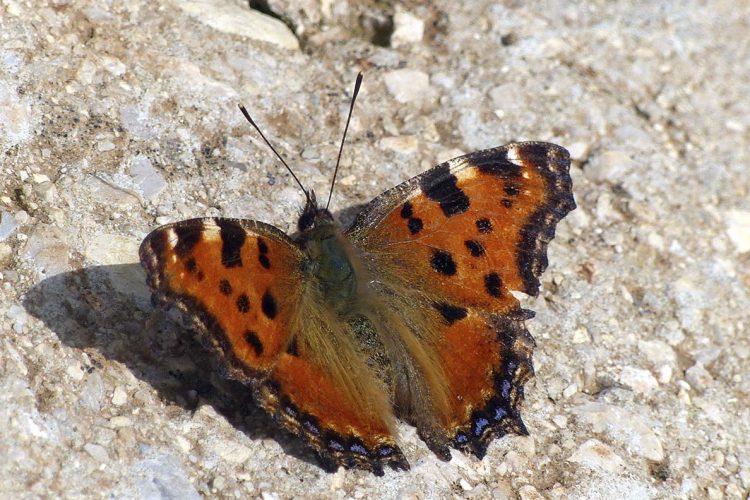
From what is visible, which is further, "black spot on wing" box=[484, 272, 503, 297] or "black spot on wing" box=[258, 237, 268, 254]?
"black spot on wing" box=[484, 272, 503, 297]

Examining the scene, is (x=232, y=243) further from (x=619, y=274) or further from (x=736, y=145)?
(x=736, y=145)

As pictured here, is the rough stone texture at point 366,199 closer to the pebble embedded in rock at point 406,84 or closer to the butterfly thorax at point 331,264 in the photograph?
the pebble embedded in rock at point 406,84

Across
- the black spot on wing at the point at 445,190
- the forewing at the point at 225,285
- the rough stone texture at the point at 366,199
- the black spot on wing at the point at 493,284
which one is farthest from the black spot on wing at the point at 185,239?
the black spot on wing at the point at 493,284

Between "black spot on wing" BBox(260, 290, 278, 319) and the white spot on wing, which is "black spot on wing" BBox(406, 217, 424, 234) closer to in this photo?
"black spot on wing" BBox(260, 290, 278, 319)

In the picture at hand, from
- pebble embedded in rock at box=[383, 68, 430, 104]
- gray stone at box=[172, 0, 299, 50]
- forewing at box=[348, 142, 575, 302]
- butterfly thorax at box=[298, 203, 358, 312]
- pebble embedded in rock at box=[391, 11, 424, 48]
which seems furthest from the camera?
pebble embedded in rock at box=[391, 11, 424, 48]

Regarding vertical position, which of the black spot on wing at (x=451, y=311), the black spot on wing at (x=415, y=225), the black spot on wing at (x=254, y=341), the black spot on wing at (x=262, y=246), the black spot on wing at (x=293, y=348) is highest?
the black spot on wing at (x=415, y=225)

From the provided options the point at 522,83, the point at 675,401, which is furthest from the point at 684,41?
the point at 675,401

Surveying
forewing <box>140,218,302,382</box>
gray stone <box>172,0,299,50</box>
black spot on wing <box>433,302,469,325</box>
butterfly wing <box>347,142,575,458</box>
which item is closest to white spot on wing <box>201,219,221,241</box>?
forewing <box>140,218,302,382</box>

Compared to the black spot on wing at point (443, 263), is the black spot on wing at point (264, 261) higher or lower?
lower
